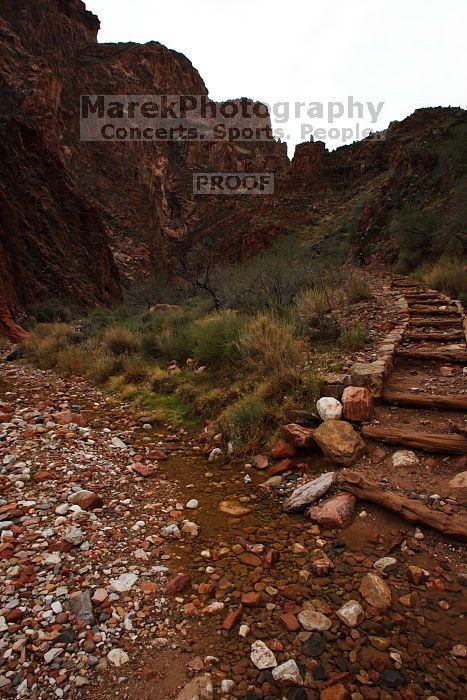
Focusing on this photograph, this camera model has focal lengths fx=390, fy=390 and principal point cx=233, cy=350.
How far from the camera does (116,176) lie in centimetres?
3484

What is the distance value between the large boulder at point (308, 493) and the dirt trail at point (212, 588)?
0.08m

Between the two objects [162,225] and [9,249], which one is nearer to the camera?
[9,249]

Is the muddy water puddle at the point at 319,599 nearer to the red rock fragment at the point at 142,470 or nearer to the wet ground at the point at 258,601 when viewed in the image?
the wet ground at the point at 258,601

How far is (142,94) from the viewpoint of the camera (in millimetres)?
41969

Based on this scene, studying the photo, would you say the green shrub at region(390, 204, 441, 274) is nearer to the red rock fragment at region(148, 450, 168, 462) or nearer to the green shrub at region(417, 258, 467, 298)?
the green shrub at region(417, 258, 467, 298)

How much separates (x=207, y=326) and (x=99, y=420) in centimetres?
221

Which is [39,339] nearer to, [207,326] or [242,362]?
[207,326]

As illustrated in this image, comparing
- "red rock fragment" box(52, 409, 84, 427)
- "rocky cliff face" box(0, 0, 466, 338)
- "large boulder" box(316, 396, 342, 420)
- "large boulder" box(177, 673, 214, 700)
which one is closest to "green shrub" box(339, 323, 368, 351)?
"large boulder" box(316, 396, 342, 420)

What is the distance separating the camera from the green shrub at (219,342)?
5.16m

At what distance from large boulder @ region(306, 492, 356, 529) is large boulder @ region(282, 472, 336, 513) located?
63mm

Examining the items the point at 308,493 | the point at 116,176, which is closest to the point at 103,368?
the point at 308,493

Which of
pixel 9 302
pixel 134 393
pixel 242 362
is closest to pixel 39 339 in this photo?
pixel 9 302

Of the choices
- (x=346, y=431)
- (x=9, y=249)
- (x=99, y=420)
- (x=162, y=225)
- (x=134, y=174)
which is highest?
(x=134, y=174)

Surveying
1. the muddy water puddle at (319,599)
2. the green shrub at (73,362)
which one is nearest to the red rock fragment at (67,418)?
the muddy water puddle at (319,599)
